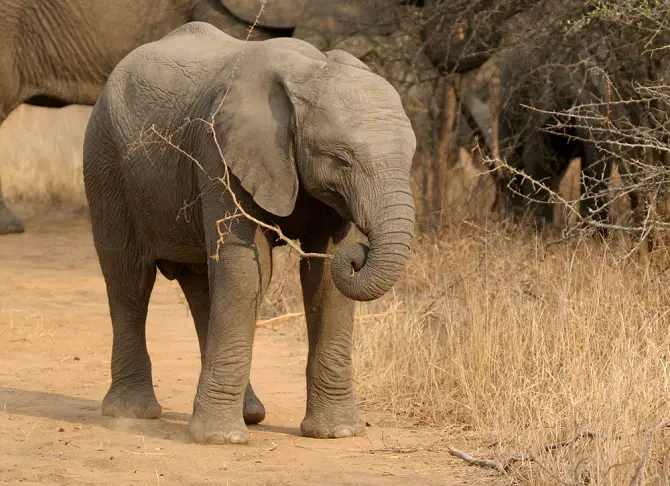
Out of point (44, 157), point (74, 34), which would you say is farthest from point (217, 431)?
point (44, 157)

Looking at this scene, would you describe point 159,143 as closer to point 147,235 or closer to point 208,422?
point 147,235

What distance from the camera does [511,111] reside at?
454 inches

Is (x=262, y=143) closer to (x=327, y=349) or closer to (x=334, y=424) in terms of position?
(x=327, y=349)

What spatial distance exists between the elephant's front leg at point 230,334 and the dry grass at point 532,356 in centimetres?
37

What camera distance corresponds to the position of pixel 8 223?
12.7 metres

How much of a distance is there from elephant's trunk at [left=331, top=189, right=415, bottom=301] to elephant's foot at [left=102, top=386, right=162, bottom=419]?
167cm

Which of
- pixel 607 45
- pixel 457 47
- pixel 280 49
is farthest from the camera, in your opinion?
pixel 457 47

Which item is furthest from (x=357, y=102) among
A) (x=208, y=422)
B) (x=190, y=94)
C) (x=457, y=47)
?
(x=457, y=47)

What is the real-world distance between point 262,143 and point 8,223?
7.56 m

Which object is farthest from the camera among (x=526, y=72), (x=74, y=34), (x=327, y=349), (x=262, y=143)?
(x=74, y=34)

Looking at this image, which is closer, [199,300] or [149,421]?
[149,421]

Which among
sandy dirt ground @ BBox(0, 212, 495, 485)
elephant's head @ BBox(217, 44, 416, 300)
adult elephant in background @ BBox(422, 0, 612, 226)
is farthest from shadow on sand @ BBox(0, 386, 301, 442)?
adult elephant in background @ BBox(422, 0, 612, 226)

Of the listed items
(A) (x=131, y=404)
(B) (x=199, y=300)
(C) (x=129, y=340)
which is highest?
(B) (x=199, y=300)

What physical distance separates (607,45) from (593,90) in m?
1.59
